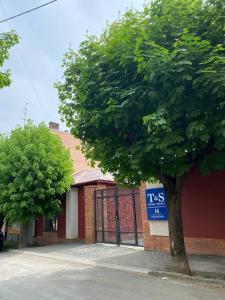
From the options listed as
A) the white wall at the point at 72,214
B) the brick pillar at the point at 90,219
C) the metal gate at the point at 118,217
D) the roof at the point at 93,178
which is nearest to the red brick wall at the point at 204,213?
the metal gate at the point at 118,217

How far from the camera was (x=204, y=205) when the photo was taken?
9.49m

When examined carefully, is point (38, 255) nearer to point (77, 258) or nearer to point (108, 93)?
point (77, 258)

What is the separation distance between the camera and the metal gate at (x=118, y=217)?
503 inches

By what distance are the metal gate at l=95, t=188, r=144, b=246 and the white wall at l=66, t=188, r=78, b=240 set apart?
251cm

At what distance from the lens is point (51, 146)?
16.0 m

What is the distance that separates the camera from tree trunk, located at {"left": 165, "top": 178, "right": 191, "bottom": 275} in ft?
23.8

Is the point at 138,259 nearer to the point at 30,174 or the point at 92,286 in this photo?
the point at 92,286

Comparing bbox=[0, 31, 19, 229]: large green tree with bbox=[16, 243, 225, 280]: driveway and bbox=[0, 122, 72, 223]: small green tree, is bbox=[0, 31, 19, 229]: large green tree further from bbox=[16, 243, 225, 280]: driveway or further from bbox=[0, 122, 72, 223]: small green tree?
bbox=[0, 122, 72, 223]: small green tree

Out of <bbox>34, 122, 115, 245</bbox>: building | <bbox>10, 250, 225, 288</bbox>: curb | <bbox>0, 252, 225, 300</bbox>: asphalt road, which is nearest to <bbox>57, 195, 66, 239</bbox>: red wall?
<bbox>34, 122, 115, 245</bbox>: building

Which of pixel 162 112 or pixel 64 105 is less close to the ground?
pixel 64 105

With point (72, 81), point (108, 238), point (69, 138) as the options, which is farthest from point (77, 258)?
point (69, 138)

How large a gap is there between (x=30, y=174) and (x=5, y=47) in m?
9.49

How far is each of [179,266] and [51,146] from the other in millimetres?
10534

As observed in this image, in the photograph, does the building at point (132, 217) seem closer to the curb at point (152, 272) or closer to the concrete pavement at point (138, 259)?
the concrete pavement at point (138, 259)
